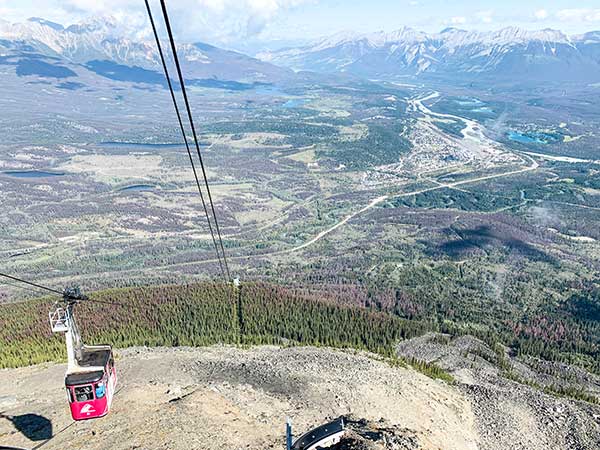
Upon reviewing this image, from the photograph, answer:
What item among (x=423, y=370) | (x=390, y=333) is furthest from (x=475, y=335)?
(x=423, y=370)

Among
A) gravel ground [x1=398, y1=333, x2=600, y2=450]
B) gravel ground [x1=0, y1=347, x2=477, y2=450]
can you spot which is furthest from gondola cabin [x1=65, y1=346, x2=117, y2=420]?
gravel ground [x1=398, y1=333, x2=600, y2=450]

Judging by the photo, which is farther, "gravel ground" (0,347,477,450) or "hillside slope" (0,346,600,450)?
"hillside slope" (0,346,600,450)

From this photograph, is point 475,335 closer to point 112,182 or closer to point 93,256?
point 93,256

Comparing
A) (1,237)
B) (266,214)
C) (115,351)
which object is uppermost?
(115,351)

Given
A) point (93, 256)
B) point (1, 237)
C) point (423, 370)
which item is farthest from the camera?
point (1, 237)

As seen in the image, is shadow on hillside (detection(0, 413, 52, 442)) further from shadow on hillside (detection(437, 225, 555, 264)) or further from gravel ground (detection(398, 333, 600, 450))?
shadow on hillside (detection(437, 225, 555, 264))

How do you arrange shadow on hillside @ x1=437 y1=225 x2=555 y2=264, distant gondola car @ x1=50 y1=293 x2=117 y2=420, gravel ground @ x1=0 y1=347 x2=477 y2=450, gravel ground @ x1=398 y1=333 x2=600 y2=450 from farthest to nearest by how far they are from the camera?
shadow on hillside @ x1=437 y1=225 x2=555 y2=264
gravel ground @ x1=398 y1=333 x2=600 y2=450
gravel ground @ x1=0 y1=347 x2=477 y2=450
distant gondola car @ x1=50 y1=293 x2=117 y2=420

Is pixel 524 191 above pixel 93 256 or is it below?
below

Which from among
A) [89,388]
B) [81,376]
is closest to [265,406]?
[89,388]

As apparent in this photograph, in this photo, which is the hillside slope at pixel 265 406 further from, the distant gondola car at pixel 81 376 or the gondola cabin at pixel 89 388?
the distant gondola car at pixel 81 376
